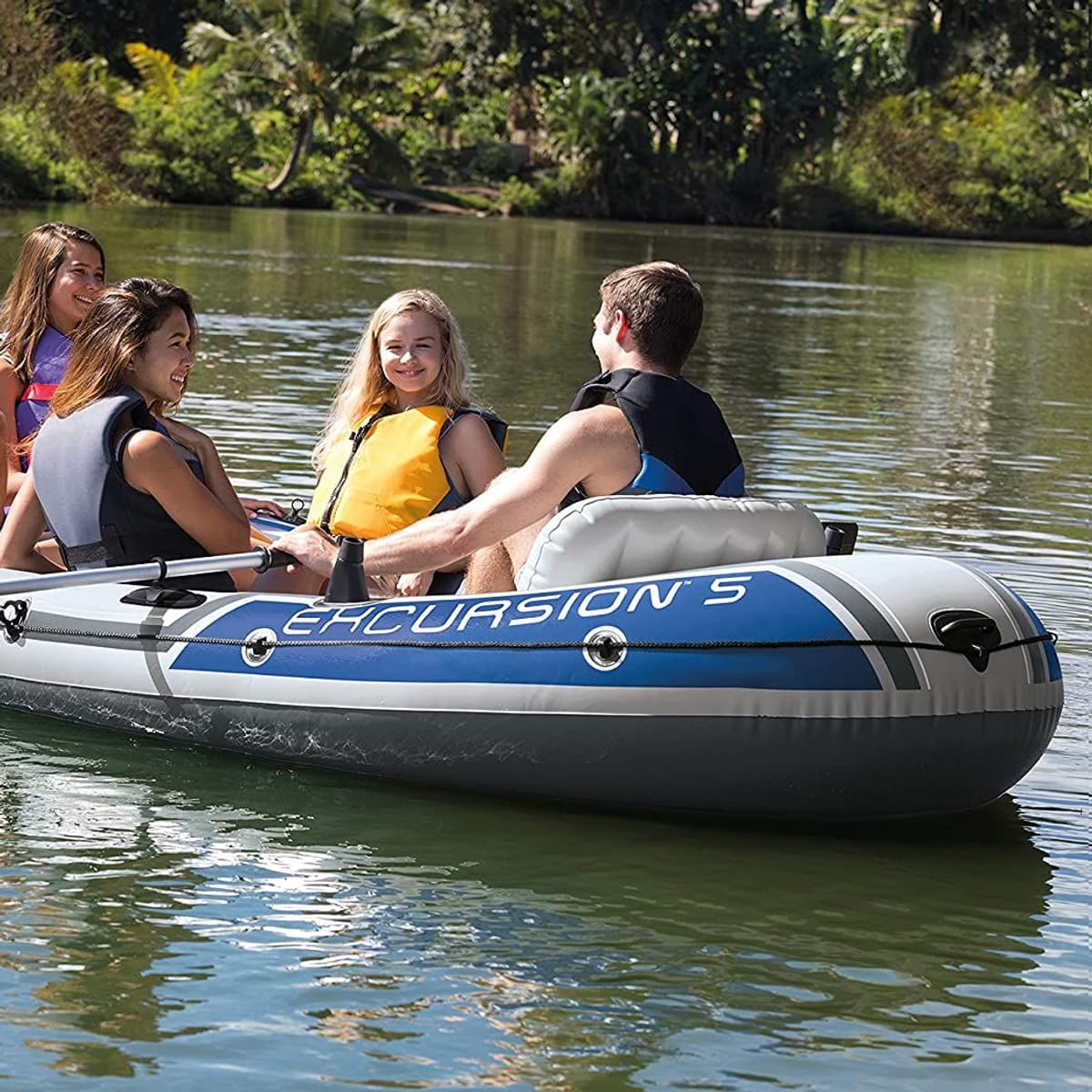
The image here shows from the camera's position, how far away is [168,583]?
5.74m

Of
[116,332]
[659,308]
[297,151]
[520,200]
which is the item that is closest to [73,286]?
[116,332]

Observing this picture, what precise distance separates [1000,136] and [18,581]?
49.2 m

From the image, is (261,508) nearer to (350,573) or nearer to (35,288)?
(35,288)

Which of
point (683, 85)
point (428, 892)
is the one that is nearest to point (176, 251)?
point (428, 892)

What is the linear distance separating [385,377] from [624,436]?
→ 0.95 meters

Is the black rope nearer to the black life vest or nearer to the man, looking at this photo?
the man

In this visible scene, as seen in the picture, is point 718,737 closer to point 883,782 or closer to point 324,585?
point 883,782

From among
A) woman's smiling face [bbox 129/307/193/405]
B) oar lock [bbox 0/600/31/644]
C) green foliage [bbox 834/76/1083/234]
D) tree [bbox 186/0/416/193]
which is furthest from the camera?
green foliage [bbox 834/76/1083/234]

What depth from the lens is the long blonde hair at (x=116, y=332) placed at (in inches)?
212

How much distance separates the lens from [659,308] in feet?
16.4

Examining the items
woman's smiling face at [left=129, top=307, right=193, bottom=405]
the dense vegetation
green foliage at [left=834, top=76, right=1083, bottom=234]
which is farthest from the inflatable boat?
green foliage at [left=834, top=76, right=1083, bottom=234]

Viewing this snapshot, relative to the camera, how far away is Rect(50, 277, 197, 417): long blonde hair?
212 inches

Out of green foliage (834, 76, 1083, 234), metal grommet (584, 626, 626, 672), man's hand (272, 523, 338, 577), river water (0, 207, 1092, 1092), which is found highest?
green foliage (834, 76, 1083, 234)

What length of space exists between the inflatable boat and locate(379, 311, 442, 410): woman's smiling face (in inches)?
26.0
